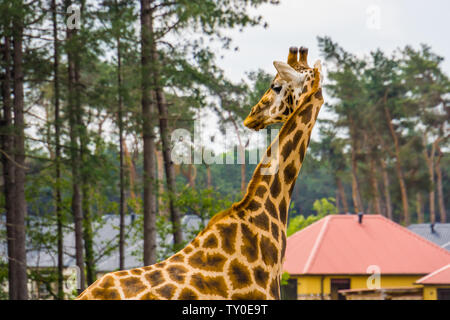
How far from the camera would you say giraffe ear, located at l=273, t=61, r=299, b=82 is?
452 centimetres

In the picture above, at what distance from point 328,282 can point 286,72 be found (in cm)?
1990

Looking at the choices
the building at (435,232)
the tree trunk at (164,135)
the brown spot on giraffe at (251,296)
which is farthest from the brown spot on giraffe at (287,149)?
the building at (435,232)

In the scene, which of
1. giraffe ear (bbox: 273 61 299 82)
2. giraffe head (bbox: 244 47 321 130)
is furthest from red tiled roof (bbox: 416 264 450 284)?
giraffe ear (bbox: 273 61 299 82)

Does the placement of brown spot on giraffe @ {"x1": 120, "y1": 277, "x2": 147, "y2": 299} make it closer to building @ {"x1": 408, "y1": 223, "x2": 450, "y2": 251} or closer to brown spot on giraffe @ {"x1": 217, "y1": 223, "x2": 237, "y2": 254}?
brown spot on giraffe @ {"x1": 217, "y1": 223, "x2": 237, "y2": 254}

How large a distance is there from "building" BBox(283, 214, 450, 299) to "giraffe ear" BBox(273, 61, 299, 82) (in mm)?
18283

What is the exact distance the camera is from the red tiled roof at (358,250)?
941 inches

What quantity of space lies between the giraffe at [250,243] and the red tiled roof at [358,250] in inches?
753

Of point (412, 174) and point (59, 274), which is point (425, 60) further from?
point (59, 274)

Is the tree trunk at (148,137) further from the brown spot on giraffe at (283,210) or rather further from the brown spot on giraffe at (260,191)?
the brown spot on giraffe at (260,191)

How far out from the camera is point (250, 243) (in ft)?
13.5

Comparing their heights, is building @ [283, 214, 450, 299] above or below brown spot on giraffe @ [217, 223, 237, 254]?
below

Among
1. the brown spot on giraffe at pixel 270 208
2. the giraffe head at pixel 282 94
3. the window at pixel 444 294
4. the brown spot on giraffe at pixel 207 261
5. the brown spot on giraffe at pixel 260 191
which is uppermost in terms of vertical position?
the giraffe head at pixel 282 94

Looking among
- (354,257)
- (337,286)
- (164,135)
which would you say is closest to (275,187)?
(164,135)

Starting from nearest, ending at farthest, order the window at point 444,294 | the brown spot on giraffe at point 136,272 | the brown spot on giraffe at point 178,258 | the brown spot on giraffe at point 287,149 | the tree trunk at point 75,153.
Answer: the brown spot on giraffe at point 136,272
the brown spot on giraffe at point 178,258
the brown spot on giraffe at point 287,149
the tree trunk at point 75,153
the window at point 444,294
